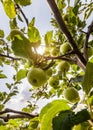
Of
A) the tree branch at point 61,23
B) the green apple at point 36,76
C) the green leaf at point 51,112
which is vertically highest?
the tree branch at point 61,23

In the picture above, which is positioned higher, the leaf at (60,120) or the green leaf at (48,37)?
the green leaf at (48,37)

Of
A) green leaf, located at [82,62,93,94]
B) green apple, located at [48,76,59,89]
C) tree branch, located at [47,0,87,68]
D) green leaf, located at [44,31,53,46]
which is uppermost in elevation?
green apple, located at [48,76,59,89]

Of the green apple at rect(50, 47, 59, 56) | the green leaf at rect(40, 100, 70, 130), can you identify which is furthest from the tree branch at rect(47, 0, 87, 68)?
the green apple at rect(50, 47, 59, 56)

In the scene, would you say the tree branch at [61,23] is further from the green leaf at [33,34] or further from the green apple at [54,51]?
the green apple at [54,51]

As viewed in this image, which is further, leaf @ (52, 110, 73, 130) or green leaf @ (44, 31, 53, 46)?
green leaf @ (44, 31, 53, 46)

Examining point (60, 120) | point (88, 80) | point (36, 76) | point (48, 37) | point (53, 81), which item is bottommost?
point (60, 120)

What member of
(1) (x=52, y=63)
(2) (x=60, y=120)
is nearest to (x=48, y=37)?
(1) (x=52, y=63)

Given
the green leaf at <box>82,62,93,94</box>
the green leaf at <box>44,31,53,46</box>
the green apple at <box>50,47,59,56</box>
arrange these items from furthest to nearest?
the green apple at <box>50,47,59,56</box> < the green leaf at <box>44,31,53,46</box> < the green leaf at <box>82,62,93,94</box>

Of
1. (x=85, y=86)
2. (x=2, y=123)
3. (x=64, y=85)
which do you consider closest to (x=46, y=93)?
(x=64, y=85)

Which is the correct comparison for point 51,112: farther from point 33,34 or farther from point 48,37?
point 48,37

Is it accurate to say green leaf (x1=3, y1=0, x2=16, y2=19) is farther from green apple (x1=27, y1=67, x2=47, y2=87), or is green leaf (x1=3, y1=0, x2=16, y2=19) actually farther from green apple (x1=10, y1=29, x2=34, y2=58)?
green apple (x1=27, y1=67, x2=47, y2=87)

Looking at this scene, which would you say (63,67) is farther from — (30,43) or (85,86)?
(85,86)

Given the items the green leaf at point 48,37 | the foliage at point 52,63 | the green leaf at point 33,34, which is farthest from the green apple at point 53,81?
the green leaf at point 33,34

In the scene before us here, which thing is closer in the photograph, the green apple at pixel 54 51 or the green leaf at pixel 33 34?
the green leaf at pixel 33 34
